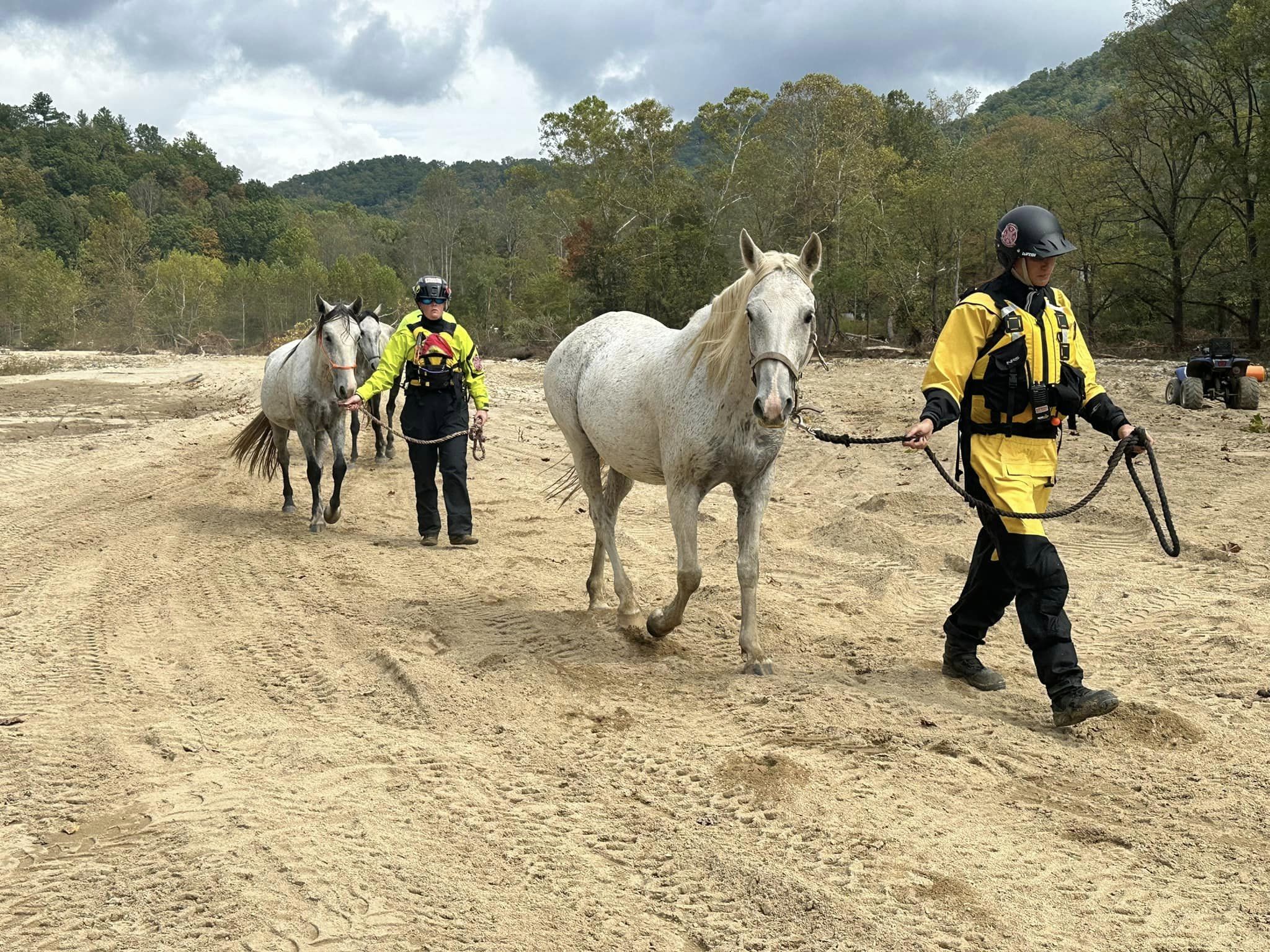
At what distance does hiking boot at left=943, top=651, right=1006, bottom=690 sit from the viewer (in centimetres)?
511

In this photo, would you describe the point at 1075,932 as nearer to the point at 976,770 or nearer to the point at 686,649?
the point at 976,770

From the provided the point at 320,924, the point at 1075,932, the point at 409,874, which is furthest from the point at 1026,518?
the point at 320,924

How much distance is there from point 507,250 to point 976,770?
261 feet

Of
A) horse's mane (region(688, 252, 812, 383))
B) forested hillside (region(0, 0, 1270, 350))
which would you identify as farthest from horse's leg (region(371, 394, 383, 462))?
forested hillside (region(0, 0, 1270, 350))

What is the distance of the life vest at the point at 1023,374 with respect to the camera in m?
4.57

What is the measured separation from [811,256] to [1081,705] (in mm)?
2511

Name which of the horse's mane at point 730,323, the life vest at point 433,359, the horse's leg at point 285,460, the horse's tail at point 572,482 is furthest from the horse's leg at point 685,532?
the horse's leg at point 285,460

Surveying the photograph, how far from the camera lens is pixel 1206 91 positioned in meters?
25.5

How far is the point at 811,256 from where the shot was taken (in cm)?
496

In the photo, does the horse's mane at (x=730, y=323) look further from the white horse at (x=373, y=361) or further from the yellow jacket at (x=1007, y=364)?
the white horse at (x=373, y=361)

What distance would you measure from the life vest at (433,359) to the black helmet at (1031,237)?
564 centimetres

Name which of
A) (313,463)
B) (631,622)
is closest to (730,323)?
(631,622)

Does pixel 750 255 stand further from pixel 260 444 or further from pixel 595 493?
pixel 260 444

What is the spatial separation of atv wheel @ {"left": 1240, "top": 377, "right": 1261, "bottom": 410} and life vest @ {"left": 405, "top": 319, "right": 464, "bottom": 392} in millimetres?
12573
